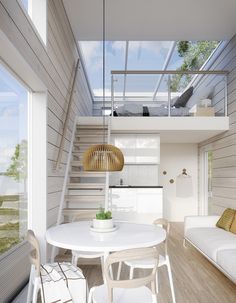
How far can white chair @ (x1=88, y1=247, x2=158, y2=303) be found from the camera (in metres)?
1.88

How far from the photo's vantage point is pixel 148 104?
6.28 metres

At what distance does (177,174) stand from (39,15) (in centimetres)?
606

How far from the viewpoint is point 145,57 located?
22.6 ft

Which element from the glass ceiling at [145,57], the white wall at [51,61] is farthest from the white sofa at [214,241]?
the glass ceiling at [145,57]

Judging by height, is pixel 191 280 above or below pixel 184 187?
below

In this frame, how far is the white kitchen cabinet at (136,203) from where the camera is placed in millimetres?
6160

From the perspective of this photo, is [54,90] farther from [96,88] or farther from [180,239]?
[96,88]

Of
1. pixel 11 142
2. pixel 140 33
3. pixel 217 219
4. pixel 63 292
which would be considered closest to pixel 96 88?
pixel 140 33

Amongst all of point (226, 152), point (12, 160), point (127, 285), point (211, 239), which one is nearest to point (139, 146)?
point (226, 152)

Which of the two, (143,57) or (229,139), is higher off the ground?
(143,57)

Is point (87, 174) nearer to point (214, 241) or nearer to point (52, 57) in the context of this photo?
point (52, 57)

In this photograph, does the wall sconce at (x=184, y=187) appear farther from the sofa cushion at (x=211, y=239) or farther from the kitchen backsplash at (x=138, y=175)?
the sofa cushion at (x=211, y=239)

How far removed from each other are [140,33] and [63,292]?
4581 millimetres

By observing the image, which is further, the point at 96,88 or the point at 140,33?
the point at 96,88
